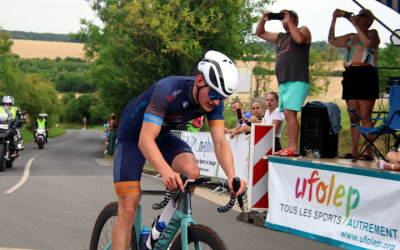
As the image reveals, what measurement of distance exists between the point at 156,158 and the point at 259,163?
215 inches

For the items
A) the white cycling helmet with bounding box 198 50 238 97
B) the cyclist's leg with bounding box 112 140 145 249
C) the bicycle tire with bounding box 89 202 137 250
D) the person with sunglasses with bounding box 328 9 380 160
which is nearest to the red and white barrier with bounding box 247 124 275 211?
the person with sunglasses with bounding box 328 9 380 160

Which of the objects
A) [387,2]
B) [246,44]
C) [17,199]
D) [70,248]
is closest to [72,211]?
[17,199]

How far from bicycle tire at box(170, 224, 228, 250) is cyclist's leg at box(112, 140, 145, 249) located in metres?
0.66

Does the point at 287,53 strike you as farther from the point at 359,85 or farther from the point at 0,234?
the point at 0,234

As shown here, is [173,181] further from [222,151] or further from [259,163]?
[259,163]

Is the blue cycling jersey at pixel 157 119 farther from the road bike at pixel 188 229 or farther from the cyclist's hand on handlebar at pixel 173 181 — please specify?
the cyclist's hand on handlebar at pixel 173 181

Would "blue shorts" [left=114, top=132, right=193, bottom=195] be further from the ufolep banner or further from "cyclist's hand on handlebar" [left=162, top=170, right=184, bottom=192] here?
the ufolep banner

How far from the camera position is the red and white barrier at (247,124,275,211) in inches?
351

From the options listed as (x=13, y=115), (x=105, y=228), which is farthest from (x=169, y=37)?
(x=105, y=228)

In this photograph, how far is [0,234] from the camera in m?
7.38

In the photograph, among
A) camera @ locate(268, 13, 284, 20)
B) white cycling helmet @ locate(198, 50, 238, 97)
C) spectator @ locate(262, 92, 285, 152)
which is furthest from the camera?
spectator @ locate(262, 92, 285, 152)

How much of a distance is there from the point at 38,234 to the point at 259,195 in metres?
3.46

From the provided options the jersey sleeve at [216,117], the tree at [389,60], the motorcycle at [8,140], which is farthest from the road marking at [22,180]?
the tree at [389,60]

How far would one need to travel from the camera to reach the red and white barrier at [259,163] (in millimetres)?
8906
